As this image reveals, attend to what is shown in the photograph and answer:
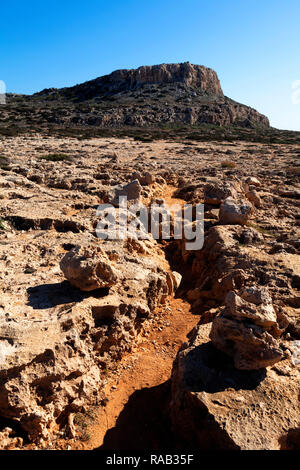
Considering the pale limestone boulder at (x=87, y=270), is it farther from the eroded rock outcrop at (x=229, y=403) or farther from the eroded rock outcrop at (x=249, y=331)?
the eroded rock outcrop at (x=249, y=331)

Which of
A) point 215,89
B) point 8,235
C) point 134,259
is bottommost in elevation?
point 134,259

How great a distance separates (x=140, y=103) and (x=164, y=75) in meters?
14.2

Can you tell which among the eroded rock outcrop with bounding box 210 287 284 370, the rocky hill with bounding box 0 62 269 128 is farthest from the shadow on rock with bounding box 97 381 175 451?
Result: the rocky hill with bounding box 0 62 269 128

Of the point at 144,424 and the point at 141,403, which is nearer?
the point at 144,424

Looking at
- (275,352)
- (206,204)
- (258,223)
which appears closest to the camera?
(275,352)

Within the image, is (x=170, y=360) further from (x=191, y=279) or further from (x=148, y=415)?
(x=191, y=279)

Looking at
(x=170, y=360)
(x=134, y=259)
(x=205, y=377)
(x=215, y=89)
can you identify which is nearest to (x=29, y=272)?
(x=134, y=259)

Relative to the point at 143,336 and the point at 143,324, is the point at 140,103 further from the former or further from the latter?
the point at 143,336

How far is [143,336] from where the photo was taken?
5.07 meters

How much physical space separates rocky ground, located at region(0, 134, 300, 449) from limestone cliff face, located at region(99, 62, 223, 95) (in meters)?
65.4

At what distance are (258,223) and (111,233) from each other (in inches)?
174

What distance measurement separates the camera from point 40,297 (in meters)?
4.32

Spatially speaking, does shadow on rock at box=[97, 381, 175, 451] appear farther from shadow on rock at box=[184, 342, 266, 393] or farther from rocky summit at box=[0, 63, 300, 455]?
shadow on rock at box=[184, 342, 266, 393]

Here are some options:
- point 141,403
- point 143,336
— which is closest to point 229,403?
point 141,403
